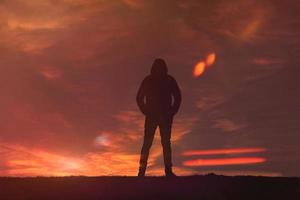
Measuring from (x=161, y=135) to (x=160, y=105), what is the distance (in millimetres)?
986

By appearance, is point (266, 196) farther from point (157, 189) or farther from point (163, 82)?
point (163, 82)

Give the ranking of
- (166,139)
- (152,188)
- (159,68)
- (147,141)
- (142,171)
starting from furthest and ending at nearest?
(147,141)
(142,171)
(166,139)
(159,68)
(152,188)

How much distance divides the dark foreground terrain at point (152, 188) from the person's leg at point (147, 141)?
1952 mm

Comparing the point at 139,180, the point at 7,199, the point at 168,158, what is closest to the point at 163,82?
the point at 168,158

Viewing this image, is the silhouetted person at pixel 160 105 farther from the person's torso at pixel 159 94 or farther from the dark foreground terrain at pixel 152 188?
the dark foreground terrain at pixel 152 188

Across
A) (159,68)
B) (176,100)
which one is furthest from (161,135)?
(159,68)

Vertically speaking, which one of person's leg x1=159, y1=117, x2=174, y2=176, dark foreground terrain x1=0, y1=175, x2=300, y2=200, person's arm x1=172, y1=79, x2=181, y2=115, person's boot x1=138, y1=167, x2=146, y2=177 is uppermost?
person's arm x1=172, y1=79, x2=181, y2=115

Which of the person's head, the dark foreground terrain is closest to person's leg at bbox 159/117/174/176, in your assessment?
the person's head

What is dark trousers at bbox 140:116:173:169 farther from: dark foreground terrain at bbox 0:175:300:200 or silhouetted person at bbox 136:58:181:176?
dark foreground terrain at bbox 0:175:300:200

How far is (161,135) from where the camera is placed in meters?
17.4

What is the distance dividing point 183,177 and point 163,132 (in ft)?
6.94

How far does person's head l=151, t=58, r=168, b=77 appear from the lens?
671 inches

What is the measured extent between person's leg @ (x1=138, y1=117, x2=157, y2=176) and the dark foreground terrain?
6.40 ft

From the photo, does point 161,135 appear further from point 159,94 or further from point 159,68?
point 159,68
